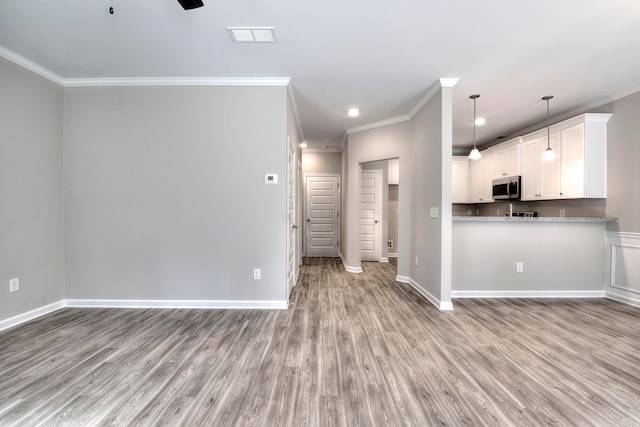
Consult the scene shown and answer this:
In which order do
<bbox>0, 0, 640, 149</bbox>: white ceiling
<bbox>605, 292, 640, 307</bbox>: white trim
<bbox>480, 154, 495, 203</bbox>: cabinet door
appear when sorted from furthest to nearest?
<bbox>480, 154, 495, 203</bbox>: cabinet door
<bbox>605, 292, 640, 307</bbox>: white trim
<bbox>0, 0, 640, 149</bbox>: white ceiling

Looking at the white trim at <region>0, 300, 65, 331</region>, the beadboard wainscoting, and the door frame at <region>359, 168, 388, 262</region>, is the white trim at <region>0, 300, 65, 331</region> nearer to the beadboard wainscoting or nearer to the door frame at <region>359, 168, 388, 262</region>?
the door frame at <region>359, 168, 388, 262</region>

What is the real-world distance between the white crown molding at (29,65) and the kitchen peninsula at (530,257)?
507 cm

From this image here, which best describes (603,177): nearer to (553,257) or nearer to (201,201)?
(553,257)

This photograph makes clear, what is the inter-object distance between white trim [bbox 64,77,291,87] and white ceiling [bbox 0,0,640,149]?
73 millimetres

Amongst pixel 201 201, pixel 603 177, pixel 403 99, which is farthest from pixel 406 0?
pixel 603 177

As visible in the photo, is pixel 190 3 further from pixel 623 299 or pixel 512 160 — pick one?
pixel 623 299

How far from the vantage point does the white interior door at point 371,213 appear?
236 inches

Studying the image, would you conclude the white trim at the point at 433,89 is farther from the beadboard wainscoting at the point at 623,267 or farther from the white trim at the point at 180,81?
the beadboard wainscoting at the point at 623,267

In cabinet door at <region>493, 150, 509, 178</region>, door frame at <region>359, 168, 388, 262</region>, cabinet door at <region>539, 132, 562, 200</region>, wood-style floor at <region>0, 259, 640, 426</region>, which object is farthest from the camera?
door frame at <region>359, 168, 388, 262</region>

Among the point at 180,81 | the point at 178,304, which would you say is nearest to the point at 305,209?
the point at 178,304

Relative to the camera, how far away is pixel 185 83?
3047mm

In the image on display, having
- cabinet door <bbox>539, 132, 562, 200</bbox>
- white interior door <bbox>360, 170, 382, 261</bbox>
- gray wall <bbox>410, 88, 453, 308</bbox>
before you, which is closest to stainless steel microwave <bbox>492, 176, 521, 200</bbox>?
cabinet door <bbox>539, 132, 562, 200</bbox>

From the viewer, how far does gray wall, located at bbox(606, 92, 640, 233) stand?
3238 mm

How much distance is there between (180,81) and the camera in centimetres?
304
